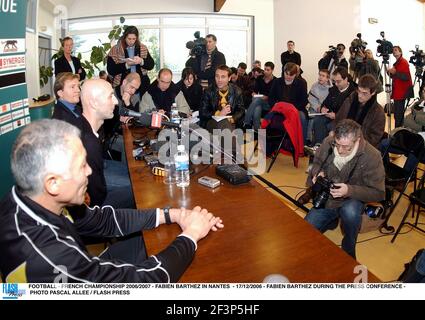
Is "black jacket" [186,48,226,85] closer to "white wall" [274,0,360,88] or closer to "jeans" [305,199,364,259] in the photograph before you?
"jeans" [305,199,364,259]

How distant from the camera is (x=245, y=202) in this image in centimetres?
166

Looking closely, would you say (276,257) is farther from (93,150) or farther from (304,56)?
(304,56)

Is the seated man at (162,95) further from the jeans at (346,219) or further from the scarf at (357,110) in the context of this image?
the jeans at (346,219)

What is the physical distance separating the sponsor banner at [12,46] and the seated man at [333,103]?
3529mm

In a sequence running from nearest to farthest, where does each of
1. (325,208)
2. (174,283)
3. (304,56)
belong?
(174,283) → (325,208) → (304,56)

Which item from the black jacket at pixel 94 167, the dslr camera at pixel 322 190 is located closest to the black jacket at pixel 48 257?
the black jacket at pixel 94 167

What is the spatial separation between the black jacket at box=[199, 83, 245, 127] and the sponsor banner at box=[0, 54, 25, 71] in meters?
1.86

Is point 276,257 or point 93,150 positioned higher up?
point 93,150

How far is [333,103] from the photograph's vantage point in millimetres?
4773

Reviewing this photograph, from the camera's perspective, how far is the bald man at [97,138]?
193cm

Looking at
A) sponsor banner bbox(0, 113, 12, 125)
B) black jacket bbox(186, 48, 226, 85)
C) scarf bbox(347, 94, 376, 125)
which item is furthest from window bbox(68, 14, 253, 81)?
scarf bbox(347, 94, 376, 125)

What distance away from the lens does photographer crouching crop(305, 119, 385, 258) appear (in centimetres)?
214

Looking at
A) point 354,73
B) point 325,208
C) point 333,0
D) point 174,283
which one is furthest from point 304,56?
point 174,283

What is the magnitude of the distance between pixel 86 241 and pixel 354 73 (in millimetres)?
6504
